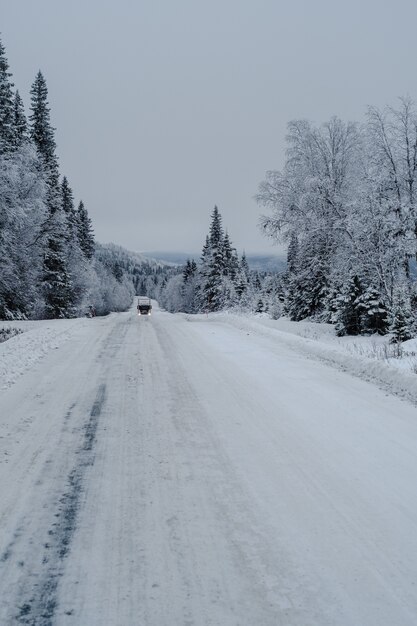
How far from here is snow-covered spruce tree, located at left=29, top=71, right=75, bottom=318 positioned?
109 feet

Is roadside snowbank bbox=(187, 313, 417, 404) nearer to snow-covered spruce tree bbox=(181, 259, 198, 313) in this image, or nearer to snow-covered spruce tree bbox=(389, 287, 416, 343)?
snow-covered spruce tree bbox=(389, 287, 416, 343)

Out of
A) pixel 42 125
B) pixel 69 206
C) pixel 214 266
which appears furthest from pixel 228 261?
pixel 42 125

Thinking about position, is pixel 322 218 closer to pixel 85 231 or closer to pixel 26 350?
pixel 26 350

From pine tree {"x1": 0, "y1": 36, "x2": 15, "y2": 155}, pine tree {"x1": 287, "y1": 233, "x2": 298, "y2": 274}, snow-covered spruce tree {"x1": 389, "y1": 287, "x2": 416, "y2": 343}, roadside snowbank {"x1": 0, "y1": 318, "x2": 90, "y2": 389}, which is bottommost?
roadside snowbank {"x1": 0, "y1": 318, "x2": 90, "y2": 389}

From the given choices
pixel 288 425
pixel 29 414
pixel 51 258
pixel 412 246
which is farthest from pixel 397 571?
pixel 51 258

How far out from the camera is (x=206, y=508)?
11.8ft

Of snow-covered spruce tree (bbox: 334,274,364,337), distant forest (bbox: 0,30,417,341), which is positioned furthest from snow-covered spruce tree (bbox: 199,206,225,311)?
snow-covered spruce tree (bbox: 334,274,364,337)

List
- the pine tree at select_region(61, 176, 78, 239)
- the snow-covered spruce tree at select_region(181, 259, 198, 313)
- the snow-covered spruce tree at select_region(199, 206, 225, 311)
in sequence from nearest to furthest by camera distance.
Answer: the pine tree at select_region(61, 176, 78, 239) < the snow-covered spruce tree at select_region(199, 206, 225, 311) < the snow-covered spruce tree at select_region(181, 259, 198, 313)

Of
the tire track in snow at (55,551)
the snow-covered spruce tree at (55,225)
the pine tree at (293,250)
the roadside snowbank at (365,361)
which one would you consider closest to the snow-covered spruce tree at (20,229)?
the snow-covered spruce tree at (55,225)

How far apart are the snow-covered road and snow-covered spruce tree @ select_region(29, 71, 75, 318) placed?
2796 centimetres

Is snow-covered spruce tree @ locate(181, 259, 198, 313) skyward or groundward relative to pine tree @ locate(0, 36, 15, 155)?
groundward

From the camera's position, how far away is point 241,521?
11.3 feet

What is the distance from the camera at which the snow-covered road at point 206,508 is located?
2557 mm

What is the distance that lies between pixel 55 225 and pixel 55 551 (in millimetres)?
32411
